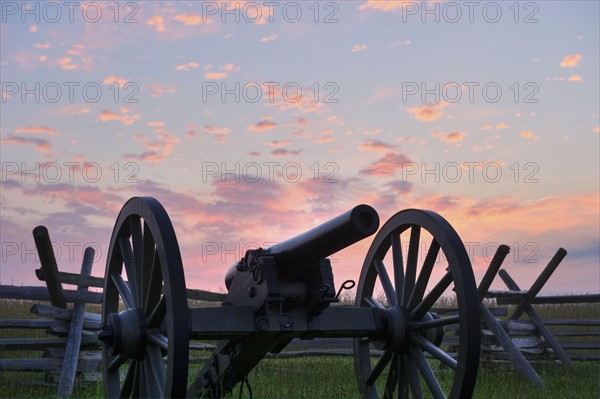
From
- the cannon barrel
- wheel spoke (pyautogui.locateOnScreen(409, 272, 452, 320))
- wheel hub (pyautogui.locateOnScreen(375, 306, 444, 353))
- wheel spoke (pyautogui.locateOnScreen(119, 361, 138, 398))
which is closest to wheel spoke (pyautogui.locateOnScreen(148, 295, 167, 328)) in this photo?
wheel spoke (pyautogui.locateOnScreen(119, 361, 138, 398))

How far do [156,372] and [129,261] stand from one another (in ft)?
3.77

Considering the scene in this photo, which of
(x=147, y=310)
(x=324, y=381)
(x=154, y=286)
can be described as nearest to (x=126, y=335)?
(x=147, y=310)

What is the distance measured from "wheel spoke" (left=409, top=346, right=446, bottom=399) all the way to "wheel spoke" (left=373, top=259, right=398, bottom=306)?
1.45 feet

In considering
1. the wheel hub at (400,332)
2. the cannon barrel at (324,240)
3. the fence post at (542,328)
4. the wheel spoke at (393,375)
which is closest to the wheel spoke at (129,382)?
the cannon barrel at (324,240)

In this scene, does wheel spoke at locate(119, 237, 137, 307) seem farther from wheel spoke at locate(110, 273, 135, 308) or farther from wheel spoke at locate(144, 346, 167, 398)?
wheel spoke at locate(144, 346, 167, 398)

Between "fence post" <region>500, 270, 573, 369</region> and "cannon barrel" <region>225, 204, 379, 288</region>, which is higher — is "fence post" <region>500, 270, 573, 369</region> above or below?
below

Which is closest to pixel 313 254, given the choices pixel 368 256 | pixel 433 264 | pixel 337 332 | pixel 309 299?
pixel 309 299

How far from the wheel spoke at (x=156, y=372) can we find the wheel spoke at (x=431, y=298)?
2.10 metres

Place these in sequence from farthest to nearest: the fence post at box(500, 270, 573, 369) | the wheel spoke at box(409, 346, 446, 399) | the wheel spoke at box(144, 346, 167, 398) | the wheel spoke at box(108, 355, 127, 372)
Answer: the fence post at box(500, 270, 573, 369) < the wheel spoke at box(108, 355, 127, 372) < the wheel spoke at box(409, 346, 446, 399) < the wheel spoke at box(144, 346, 167, 398)

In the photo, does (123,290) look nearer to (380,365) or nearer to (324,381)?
(380,365)

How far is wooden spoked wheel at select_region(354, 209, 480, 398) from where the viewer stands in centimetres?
577

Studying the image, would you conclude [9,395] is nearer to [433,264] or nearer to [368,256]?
[368,256]

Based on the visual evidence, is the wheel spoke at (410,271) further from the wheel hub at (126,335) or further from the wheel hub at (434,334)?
the wheel hub at (126,335)

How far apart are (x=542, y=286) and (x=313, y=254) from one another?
8473 millimetres
